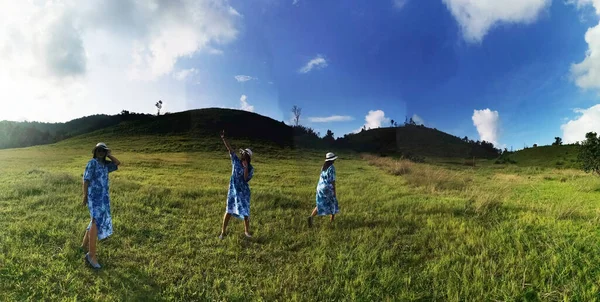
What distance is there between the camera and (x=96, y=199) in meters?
6.80

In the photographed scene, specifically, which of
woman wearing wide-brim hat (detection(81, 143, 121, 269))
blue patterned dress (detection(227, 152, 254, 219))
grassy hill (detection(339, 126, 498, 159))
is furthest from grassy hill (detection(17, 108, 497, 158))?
woman wearing wide-brim hat (detection(81, 143, 121, 269))

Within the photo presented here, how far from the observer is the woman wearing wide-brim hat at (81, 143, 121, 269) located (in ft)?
21.8

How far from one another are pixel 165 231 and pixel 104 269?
2511 mm

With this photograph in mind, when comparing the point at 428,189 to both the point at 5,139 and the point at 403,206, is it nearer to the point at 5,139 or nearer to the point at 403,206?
the point at 403,206

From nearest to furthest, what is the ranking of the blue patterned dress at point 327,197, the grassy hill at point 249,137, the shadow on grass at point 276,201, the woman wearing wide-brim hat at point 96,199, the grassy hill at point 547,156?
the woman wearing wide-brim hat at point 96,199
the blue patterned dress at point 327,197
the shadow on grass at point 276,201
the grassy hill at point 547,156
the grassy hill at point 249,137

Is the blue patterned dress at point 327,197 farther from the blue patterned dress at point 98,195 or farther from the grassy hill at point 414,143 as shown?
the grassy hill at point 414,143

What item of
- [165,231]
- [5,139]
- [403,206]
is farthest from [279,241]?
[5,139]

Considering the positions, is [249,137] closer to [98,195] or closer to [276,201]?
[276,201]

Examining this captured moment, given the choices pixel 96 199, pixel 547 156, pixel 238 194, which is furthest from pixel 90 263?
pixel 547 156

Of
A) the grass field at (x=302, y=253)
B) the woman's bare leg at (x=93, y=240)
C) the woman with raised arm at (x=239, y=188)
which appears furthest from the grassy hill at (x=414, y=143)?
the woman's bare leg at (x=93, y=240)

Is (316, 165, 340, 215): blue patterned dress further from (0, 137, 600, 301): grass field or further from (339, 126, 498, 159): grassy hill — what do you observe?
(339, 126, 498, 159): grassy hill

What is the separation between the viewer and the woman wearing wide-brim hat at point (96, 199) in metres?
6.63

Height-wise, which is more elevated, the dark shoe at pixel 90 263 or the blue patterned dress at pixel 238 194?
the blue patterned dress at pixel 238 194

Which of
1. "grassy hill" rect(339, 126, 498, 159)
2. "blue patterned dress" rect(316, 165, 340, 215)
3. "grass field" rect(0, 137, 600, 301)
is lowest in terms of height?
"grass field" rect(0, 137, 600, 301)
